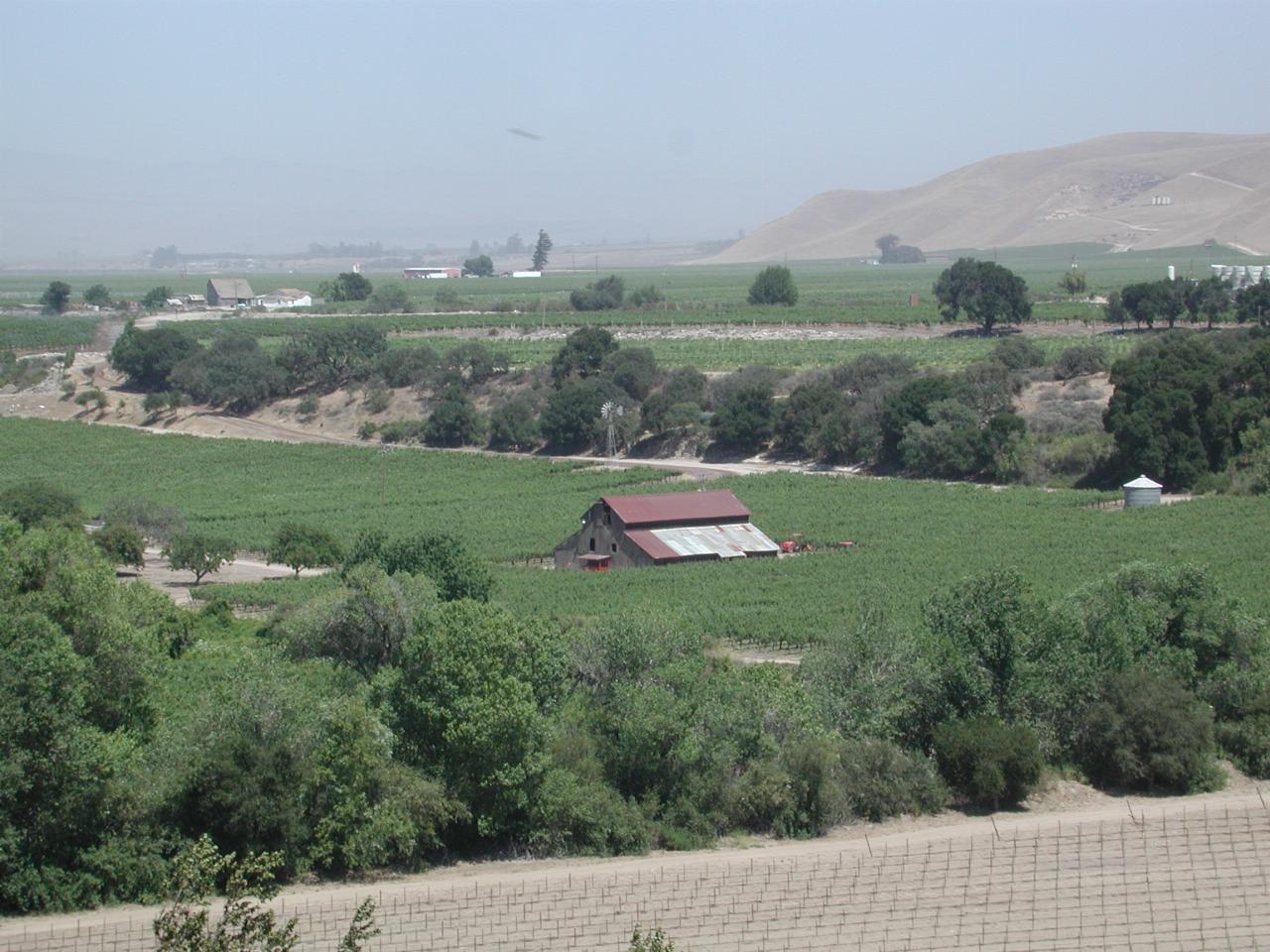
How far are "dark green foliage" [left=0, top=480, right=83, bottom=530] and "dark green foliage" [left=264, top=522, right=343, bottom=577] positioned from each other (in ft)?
20.0

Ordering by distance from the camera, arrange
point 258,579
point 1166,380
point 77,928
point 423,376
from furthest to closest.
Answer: point 423,376 → point 1166,380 → point 258,579 → point 77,928

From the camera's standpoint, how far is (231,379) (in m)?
82.5

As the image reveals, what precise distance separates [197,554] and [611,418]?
88.9 ft

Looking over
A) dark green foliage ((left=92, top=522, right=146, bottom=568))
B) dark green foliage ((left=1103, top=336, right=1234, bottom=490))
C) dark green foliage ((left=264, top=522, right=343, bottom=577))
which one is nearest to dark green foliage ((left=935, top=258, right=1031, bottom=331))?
dark green foliage ((left=1103, top=336, right=1234, bottom=490))

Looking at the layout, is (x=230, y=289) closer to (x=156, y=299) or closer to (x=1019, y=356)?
(x=156, y=299)

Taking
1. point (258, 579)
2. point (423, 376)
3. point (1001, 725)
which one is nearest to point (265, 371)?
point (423, 376)

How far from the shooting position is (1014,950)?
19.1 meters

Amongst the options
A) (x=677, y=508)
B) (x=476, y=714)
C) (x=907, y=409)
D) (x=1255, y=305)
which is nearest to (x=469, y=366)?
(x=907, y=409)

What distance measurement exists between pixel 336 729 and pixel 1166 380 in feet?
132

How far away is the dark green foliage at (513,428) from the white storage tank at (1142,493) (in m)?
28.9

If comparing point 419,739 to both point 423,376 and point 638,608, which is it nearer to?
point 638,608

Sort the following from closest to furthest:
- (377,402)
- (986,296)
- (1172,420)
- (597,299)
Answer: (1172,420), (377,402), (986,296), (597,299)

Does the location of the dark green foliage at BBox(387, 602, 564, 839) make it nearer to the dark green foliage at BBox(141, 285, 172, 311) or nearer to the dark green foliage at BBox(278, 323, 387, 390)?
the dark green foliage at BBox(278, 323, 387, 390)

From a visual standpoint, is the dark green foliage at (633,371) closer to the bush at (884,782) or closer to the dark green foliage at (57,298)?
the bush at (884,782)
